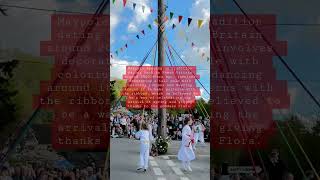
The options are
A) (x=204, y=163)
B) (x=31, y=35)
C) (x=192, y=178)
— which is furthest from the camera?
(x=204, y=163)

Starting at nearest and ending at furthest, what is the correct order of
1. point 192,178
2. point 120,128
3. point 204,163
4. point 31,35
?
point 31,35
point 192,178
point 204,163
point 120,128

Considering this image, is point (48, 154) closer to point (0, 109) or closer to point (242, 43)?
point (0, 109)

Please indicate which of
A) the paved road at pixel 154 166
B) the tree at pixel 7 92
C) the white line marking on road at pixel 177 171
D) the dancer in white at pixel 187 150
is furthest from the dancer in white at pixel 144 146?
the tree at pixel 7 92

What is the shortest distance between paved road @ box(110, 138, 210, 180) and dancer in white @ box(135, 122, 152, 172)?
4.8 inches

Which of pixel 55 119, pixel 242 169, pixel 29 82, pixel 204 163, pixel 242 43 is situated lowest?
pixel 204 163

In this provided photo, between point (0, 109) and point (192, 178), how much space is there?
334 centimetres

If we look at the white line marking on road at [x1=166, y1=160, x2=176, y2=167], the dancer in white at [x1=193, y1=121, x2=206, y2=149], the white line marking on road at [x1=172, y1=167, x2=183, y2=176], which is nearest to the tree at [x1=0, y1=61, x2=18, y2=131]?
the white line marking on road at [x1=172, y1=167, x2=183, y2=176]

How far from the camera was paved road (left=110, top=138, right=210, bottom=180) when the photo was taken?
7532 millimetres

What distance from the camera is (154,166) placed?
830cm

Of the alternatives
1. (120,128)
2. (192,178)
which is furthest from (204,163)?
(120,128)

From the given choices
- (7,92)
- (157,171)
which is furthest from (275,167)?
(157,171)

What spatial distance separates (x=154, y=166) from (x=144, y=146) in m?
0.36

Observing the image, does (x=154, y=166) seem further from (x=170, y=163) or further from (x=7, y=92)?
(x=7, y=92)

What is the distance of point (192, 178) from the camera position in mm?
7445
